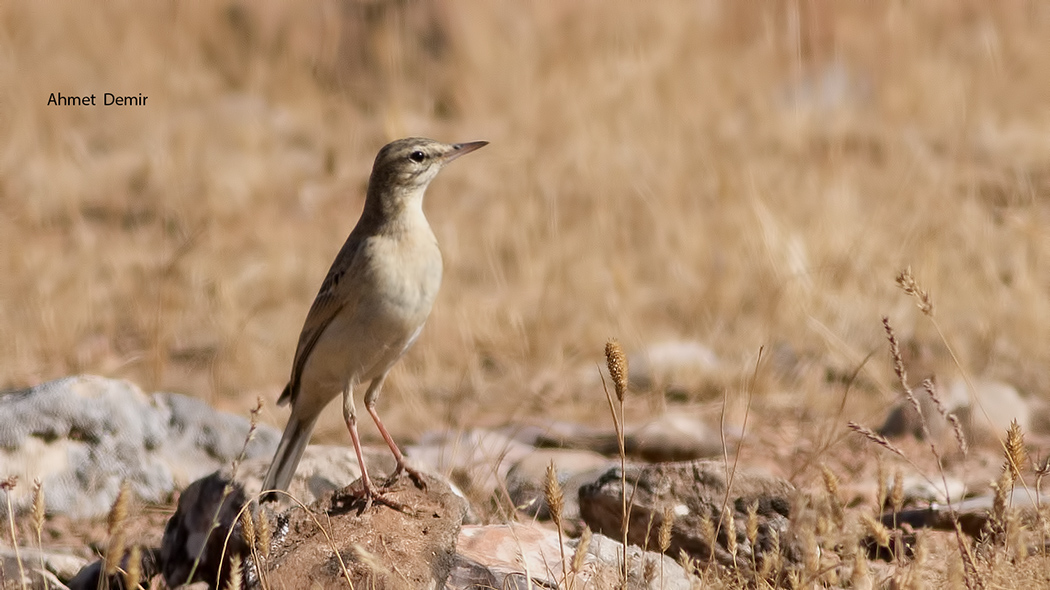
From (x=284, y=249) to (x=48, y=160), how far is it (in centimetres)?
337

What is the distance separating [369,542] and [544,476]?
1.93 metres

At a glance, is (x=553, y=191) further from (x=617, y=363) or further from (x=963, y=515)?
(x=617, y=363)

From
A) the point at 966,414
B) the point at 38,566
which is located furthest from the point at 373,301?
the point at 966,414

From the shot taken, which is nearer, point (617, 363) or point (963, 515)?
point (617, 363)

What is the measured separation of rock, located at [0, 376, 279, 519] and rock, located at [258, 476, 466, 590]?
1882 mm

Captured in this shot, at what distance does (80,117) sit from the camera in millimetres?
13328

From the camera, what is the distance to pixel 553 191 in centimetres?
1095

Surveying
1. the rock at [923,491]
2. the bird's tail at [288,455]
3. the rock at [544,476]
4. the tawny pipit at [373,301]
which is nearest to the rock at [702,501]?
the rock at [544,476]

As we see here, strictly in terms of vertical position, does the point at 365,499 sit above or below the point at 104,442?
above

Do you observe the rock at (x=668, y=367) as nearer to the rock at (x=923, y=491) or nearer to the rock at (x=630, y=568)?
the rock at (x=923, y=491)

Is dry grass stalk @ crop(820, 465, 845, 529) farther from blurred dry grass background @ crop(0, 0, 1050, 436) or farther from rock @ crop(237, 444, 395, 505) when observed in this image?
blurred dry grass background @ crop(0, 0, 1050, 436)

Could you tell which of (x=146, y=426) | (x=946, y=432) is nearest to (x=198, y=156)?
(x=146, y=426)

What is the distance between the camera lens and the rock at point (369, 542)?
3613 mm

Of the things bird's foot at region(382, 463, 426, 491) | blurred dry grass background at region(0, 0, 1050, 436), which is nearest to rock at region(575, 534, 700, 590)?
bird's foot at region(382, 463, 426, 491)
